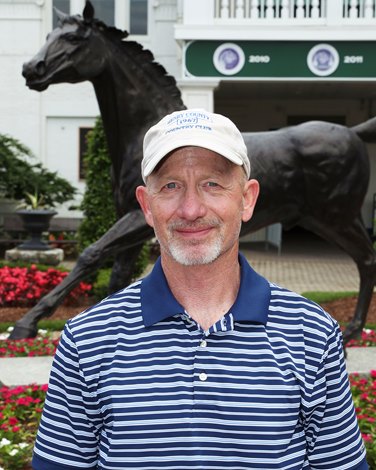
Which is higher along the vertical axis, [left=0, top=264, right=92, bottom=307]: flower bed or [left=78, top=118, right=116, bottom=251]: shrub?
[left=78, top=118, right=116, bottom=251]: shrub

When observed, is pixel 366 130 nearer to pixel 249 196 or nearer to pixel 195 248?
pixel 249 196

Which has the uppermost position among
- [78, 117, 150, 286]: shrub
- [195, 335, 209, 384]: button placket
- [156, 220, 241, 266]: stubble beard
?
[156, 220, 241, 266]: stubble beard

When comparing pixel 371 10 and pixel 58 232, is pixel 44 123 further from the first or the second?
pixel 371 10

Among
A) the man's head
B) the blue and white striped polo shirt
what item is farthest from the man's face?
the blue and white striped polo shirt

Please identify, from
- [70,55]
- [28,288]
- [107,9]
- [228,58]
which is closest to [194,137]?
[70,55]

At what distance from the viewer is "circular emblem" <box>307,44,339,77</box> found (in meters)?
14.1

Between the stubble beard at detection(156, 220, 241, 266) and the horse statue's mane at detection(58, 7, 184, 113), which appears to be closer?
the stubble beard at detection(156, 220, 241, 266)

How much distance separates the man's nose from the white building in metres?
12.6

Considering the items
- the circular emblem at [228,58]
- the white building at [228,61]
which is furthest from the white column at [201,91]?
the circular emblem at [228,58]

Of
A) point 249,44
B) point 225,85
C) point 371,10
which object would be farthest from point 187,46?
point 371,10

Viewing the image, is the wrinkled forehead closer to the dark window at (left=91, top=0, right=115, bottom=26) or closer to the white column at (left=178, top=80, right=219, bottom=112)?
the white column at (left=178, top=80, right=219, bottom=112)

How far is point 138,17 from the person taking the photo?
17.5 metres

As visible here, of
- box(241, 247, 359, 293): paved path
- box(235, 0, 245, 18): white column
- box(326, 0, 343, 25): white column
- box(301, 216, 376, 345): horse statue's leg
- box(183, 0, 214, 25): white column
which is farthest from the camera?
box(235, 0, 245, 18): white column

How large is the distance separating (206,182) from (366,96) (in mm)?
17210
